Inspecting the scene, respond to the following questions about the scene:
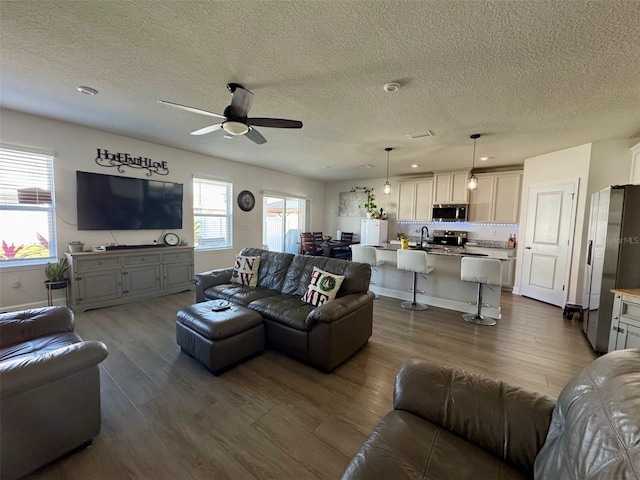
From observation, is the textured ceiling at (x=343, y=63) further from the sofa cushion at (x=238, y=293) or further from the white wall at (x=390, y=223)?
the white wall at (x=390, y=223)

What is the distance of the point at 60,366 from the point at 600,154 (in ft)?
21.2

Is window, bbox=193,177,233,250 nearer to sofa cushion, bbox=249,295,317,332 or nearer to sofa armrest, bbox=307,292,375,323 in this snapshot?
sofa cushion, bbox=249,295,317,332

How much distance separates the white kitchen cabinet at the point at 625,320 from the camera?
2.32 metres

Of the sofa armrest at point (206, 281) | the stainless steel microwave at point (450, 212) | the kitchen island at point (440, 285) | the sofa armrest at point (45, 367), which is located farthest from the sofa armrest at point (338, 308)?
the stainless steel microwave at point (450, 212)

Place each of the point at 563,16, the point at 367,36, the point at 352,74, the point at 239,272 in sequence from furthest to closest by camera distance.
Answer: the point at 239,272
the point at 352,74
the point at 367,36
the point at 563,16

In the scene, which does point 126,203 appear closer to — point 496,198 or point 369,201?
point 369,201

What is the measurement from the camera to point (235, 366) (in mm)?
2432

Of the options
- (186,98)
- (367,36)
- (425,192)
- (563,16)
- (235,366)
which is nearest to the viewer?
(563,16)

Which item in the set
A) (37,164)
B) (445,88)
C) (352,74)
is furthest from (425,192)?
(37,164)

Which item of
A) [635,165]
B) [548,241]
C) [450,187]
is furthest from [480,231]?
[635,165]

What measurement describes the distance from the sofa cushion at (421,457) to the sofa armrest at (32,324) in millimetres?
2383

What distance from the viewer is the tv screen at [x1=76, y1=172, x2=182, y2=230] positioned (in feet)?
12.7

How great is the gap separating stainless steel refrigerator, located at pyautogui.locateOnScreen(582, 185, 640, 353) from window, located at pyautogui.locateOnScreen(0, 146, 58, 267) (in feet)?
22.8

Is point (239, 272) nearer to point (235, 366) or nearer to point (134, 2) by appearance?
point (235, 366)
